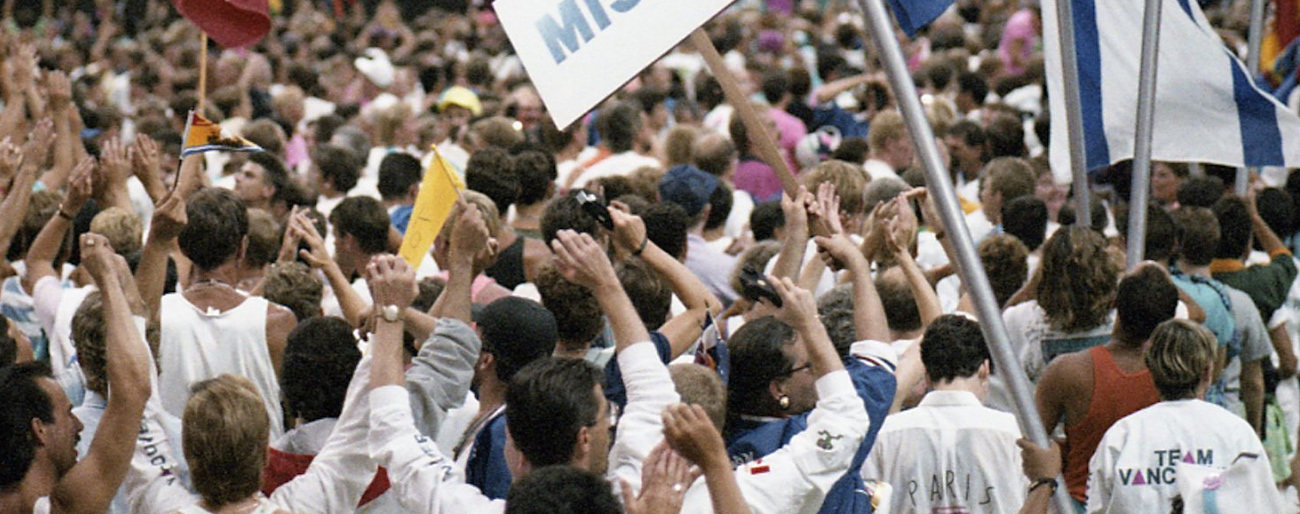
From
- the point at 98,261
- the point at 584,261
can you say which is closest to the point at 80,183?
the point at 98,261

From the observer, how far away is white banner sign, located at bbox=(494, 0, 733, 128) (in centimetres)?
460

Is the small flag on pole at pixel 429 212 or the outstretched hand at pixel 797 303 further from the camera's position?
the small flag on pole at pixel 429 212

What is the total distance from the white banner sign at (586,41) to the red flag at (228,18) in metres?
3.02

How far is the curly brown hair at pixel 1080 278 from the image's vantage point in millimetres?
6180

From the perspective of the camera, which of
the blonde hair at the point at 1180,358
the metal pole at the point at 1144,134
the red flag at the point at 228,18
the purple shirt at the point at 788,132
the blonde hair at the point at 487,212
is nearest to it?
the blonde hair at the point at 1180,358

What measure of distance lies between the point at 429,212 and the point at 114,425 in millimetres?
1639

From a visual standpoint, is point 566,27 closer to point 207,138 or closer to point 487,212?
point 207,138

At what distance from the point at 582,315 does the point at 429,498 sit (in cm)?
129

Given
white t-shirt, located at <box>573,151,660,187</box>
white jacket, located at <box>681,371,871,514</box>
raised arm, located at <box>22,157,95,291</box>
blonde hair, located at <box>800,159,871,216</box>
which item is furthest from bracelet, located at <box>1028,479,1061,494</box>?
white t-shirt, located at <box>573,151,660,187</box>

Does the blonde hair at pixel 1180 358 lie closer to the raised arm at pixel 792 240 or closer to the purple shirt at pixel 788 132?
the raised arm at pixel 792 240

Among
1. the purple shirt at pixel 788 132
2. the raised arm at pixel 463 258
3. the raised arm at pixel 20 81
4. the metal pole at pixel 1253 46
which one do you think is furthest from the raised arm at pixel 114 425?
the purple shirt at pixel 788 132

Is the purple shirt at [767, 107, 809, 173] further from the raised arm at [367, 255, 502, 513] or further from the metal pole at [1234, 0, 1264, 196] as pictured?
the raised arm at [367, 255, 502, 513]

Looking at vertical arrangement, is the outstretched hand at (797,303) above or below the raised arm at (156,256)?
below

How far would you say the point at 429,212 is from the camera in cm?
573
